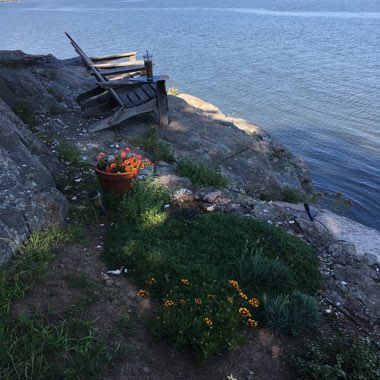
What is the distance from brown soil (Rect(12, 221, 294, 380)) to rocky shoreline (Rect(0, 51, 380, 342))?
2.53ft

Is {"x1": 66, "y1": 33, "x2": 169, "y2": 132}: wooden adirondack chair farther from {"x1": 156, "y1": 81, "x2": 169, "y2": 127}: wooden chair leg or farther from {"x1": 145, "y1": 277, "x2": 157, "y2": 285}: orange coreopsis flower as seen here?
{"x1": 145, "y1": 277, "x2": 157, "y2": 285}: orange coreopsis flower

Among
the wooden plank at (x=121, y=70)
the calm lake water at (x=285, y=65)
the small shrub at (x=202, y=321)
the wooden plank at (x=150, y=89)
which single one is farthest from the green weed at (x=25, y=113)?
the calm lake water at (x=285, y=65)

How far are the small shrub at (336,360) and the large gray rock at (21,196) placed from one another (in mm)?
3705

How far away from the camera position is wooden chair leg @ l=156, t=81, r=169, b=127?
36.6 feet

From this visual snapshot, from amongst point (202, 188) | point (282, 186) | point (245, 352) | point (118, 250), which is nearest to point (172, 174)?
point (202, 188)

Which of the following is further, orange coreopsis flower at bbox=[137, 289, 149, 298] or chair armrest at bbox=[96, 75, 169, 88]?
chair armrest at bbox=[96, 75, 169, 88]

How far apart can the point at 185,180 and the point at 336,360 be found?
15.3 ft

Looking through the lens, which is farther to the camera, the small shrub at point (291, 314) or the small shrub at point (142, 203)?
the small shrub at point (142, 203)

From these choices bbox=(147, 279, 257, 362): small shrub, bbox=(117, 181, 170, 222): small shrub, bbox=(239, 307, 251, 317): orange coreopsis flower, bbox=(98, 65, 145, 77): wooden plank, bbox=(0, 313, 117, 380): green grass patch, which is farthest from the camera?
bbox=(98, 65, 145, 77): wooden plank

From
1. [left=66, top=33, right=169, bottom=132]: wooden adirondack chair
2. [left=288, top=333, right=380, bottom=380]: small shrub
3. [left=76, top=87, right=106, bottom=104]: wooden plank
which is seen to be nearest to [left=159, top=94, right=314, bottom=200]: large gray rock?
[left=66, top=33, right=169, bottom=132]: wooden adirondack chair

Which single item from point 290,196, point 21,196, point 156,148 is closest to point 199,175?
point 156,148

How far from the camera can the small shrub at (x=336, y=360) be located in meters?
4.21

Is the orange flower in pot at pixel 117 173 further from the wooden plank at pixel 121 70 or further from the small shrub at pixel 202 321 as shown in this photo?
the wooden plank at pixel 121 70

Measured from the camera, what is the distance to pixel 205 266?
18.7 feet
